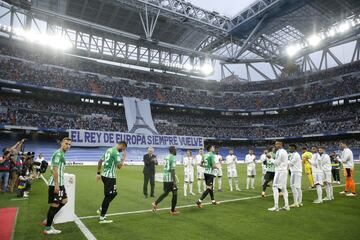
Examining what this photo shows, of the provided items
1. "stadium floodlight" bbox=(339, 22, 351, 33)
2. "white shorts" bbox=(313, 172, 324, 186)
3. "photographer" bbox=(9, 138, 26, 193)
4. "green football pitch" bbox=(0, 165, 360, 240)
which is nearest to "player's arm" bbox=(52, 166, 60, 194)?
"green football pitch" bbox=(0, 165, 360, 240)

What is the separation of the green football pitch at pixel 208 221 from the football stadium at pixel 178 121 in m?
0.06

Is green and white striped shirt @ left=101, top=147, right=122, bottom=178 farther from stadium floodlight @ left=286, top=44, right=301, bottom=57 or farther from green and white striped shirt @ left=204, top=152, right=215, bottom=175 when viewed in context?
stadium floodlight @ left=286, top=44, right=301, bottom=57

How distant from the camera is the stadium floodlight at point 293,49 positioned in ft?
179

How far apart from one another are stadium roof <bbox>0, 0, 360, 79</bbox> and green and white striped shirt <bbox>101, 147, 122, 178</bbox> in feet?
113

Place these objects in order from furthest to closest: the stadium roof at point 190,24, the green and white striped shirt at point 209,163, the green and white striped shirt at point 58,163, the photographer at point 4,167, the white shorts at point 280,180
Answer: the stadium roof at point 190,24 → the photographer at point 4,167 → the green and white striped shirt at point 209,163 → the white shorts at point 280,180 → the green and white striped shirt at point 58,163

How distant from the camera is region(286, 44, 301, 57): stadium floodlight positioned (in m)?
54.5

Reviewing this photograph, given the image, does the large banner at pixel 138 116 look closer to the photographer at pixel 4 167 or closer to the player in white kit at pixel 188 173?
the photographer at pixel 4 167

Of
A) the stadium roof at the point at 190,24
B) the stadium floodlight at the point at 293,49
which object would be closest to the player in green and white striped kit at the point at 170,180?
the stadium roof at the point at 190,24

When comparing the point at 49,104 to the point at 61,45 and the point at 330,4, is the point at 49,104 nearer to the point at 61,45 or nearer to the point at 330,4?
the point at 61,45

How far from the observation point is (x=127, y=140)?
4597 cm

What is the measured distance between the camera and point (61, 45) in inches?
1913

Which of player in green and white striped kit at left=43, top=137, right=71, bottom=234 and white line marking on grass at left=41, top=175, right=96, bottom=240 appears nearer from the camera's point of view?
white line marking on grass at left=41, top=175, right=96, bottom=240

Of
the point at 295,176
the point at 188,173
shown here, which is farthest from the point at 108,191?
the point at 295,176

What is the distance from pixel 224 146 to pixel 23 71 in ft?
148
